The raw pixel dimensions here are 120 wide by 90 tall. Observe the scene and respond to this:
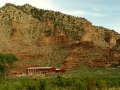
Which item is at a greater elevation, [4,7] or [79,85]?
[4,7]

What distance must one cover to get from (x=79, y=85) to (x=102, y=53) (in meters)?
66.4

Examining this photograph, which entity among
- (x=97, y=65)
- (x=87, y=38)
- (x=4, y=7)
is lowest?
(x=97, y=65)

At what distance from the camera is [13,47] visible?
4028 inches

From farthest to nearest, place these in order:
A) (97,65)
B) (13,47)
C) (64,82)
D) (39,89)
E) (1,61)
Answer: (13,47) < (97,65) < (1,61) < (64,82) < (39,89)

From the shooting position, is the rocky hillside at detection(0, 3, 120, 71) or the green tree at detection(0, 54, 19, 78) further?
the rocky hillside at detection(0, 3, 120, 71)

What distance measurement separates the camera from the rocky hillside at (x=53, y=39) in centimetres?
9781

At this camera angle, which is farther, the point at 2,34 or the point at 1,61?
the point at 2,34

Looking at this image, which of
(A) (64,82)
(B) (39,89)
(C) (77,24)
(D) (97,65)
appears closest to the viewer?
(B) (39,89)

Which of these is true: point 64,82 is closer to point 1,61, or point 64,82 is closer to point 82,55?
point 1,61

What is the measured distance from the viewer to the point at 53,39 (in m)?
110

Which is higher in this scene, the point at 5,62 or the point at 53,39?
the point at 53,39

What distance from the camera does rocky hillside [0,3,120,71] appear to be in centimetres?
9781

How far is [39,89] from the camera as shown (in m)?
32.1

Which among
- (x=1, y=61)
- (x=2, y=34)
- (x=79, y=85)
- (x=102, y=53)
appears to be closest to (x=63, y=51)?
(x=102, y=53)
